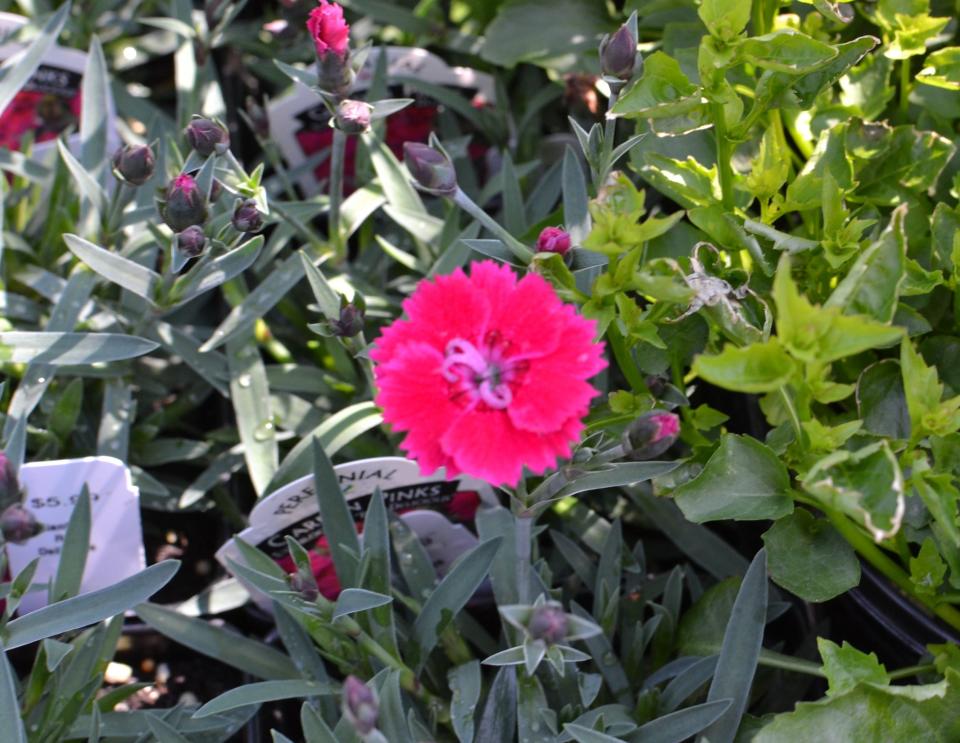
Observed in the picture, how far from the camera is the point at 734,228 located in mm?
926

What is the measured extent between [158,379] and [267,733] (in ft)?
1.50

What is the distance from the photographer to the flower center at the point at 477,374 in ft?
2.14

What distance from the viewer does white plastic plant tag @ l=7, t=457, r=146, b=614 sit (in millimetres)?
1006

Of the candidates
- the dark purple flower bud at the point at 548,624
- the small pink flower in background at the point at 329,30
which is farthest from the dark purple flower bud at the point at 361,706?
the small pink flower in background at the point at 329,30

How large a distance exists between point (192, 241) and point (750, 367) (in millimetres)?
502

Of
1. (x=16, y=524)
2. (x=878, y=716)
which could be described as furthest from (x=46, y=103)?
(x=878, y=716)

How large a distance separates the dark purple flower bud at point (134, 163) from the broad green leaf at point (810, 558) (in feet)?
2.12

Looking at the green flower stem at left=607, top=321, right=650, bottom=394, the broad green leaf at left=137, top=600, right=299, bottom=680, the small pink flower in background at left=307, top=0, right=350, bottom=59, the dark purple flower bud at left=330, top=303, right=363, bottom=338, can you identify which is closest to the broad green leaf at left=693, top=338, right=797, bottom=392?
the green flower stem at left=607, top=321, right=650, bottom=394

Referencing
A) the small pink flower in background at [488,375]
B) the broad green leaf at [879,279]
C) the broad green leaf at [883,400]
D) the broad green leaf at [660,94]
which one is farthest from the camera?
the broad green leaf at [883,400]

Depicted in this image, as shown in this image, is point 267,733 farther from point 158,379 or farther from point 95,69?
point 95,69

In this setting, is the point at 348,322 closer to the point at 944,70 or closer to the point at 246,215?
the point at 246,215

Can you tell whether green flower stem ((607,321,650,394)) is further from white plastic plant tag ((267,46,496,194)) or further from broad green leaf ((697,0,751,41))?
white plastic plant tag ((267,46,496,194))

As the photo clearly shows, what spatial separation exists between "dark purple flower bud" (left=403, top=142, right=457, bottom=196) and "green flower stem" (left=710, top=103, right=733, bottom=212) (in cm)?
22

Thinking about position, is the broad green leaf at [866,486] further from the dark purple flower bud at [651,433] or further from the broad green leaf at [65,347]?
the broad green leaf at [65,347]
